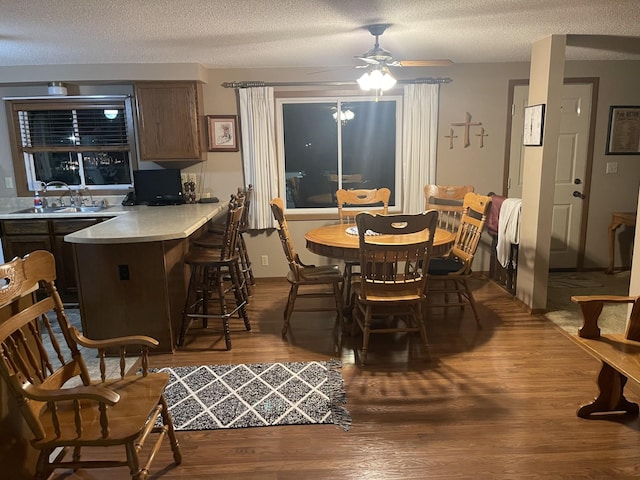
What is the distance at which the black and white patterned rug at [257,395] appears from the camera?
2414 mm

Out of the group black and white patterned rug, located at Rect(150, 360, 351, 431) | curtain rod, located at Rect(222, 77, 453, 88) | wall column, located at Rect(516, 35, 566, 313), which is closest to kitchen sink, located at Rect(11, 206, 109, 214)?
curtain rod, located at Rect(222, 77, 453, 88)

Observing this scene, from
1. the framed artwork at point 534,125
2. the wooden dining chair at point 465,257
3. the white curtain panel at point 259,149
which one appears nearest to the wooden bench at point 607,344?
the wooden dining chair at point 465,257

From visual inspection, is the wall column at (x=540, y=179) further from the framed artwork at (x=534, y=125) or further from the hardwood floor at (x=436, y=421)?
the hardwood floor at (x=436, y=421)

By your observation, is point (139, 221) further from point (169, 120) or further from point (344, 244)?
point (344, 244)

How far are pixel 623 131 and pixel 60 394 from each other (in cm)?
541

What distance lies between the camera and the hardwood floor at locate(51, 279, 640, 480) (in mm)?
2053

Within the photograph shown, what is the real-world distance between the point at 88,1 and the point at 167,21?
51 centimetres

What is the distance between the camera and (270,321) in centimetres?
382

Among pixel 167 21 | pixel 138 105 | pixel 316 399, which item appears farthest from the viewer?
pixel 138 105

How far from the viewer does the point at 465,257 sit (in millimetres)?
3594

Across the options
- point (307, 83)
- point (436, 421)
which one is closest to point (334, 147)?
point (307, 83)

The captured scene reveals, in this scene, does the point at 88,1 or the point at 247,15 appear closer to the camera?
the point at 88,1

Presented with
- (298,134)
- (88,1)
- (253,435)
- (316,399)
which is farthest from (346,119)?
(253,435)

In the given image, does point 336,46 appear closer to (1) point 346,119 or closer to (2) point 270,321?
(1) point 346,119
